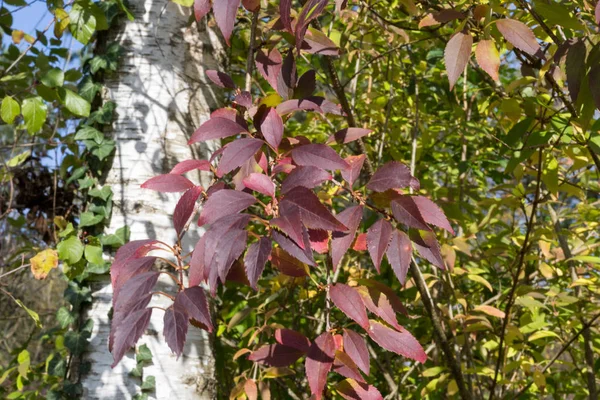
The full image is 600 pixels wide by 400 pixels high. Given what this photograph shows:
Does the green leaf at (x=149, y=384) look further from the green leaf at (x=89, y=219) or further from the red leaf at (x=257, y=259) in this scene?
the red leaf at (x=257, y=259)

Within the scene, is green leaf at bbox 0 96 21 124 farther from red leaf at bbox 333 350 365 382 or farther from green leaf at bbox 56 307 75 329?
red leaf at bbox 333 350 365 382

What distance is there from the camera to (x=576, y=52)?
84 centimetres

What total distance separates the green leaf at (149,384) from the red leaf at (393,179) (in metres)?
0.93

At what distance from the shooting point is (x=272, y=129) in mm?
890

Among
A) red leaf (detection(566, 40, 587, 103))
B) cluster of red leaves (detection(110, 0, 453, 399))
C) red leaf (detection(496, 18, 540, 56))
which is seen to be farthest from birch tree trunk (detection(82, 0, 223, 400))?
red leaf (detection(566, 40, 587, 103))

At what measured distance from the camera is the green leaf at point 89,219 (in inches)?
63.4

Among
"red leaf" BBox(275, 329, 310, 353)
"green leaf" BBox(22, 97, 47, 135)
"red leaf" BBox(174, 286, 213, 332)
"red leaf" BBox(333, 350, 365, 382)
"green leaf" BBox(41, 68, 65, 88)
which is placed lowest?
"red leaf" BBox(333, 350, 365, 382)

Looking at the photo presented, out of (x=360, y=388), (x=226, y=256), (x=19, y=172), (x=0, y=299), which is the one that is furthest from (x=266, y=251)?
(x=0, y=299)

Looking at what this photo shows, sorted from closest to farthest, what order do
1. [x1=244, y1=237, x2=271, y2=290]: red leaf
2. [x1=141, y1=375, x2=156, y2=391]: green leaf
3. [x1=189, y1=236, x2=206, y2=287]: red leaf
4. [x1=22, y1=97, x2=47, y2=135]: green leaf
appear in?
[x1=244, y1=237, x2=271, y2=290]: red leaf
[x1=189, y1=236, x2=206, y2=287]: red leaf
[x1=141, y1=375, x2=156, y2=391]: green leaf
[x1=22, y1=97, x2=47, y2=135]: green leaf

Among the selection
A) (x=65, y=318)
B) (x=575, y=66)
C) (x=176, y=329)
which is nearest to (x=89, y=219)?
(x=65, y=318)

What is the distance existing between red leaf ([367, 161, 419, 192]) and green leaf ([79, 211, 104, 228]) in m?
1.01

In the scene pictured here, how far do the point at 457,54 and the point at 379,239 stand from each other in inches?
13.6

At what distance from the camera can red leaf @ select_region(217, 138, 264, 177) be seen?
830 mm

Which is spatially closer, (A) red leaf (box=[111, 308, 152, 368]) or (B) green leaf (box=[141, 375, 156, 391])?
(A) red leaf (box=[111, 308, 152, 368])
